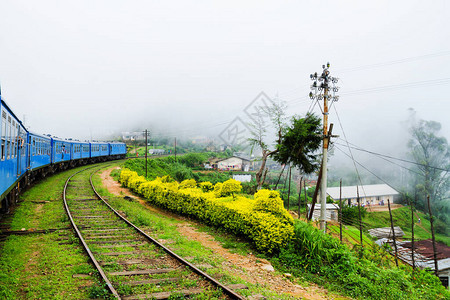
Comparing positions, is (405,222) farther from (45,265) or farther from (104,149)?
(45,265)

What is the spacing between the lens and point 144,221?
29.2 ft

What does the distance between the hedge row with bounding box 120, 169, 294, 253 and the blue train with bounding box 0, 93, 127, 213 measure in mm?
5311

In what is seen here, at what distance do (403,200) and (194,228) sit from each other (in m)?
50.9

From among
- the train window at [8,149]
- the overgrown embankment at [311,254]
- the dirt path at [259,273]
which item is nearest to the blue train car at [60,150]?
the train window at [8,149]

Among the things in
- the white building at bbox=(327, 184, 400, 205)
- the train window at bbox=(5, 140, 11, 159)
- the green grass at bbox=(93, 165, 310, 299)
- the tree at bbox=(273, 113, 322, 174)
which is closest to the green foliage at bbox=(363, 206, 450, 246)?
the white building at bbox=(327, 184, 400, 205)

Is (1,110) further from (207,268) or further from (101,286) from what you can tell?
(207,268)

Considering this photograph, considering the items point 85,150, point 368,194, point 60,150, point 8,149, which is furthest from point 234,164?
point 8,149

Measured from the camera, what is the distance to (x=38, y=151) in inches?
594

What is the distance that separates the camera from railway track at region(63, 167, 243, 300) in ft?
14.4

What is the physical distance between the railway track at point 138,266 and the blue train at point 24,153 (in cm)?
230

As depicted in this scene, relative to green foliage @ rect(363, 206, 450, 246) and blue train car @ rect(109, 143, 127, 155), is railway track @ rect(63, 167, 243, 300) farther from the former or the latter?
blue train car @ rect(109, 143, 127, 155)

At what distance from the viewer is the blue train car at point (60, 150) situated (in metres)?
20.2

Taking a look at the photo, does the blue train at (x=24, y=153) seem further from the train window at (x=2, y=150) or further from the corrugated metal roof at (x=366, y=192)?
the corrugated metal roof at (x=366, y=192)

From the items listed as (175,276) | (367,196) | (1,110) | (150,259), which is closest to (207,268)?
(175,276)
